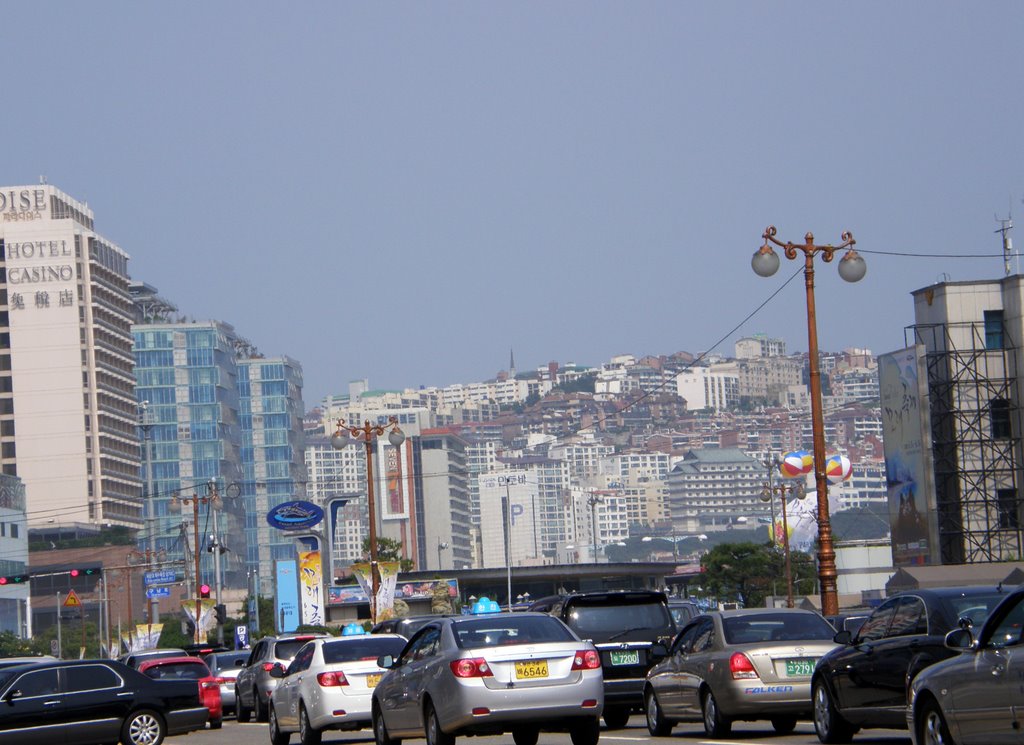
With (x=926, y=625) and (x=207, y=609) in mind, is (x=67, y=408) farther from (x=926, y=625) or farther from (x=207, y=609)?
(x=926, y=625)

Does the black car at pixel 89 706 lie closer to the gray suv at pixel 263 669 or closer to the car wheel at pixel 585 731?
the gray suv at pixel 263 669

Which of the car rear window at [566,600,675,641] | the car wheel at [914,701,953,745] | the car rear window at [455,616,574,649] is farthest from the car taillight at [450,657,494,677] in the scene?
the car rear window at [566,600,675,641]

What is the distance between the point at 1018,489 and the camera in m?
83.6

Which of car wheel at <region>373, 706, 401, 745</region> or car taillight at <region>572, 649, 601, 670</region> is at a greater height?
car taillight at <region>572, 649, 601, 670</region>

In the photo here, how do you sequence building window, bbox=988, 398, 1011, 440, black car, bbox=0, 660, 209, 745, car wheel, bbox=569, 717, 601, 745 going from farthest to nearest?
building window, bbox=988, 398, 1011, 440
black car, bbox=0, 660, 209, 745
car wheel, bbox=569, 717, 601, 745

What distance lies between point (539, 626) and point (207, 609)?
6163cm

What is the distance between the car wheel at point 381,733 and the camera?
19.7 metres

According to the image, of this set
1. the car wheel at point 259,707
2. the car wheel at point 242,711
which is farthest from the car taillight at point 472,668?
the car wheel at point 242,711

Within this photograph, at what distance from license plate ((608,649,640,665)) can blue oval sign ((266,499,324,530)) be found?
52.8 metres

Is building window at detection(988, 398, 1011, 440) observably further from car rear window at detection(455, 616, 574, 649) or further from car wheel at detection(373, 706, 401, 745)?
car rear window at detection(455, 616, 574, 649)

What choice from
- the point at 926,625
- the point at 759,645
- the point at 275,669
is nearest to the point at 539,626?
the point at 759,645

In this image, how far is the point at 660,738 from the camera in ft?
64.7

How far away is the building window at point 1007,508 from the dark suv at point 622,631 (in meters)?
64.0

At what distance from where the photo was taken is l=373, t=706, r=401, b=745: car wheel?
19656 mm
